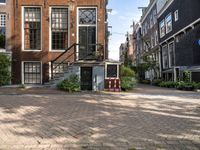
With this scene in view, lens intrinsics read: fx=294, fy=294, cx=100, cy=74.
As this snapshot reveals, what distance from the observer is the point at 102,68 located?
1998 centimetres

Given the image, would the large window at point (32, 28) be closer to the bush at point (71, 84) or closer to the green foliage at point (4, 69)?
the green foliage at point (4, 69)

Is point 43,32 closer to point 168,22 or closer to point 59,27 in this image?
point 59,27

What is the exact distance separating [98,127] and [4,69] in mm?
14527

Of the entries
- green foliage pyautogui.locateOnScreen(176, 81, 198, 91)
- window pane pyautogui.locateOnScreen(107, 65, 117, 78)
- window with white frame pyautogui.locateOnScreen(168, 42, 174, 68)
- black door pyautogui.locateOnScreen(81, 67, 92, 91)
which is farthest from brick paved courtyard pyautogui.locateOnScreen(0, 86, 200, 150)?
window with white frame pyautogui.locateOnScreen(168, 42, 174, 68)

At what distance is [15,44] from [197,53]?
17.1m

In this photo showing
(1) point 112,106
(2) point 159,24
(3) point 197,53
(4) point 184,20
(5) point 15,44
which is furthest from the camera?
(2) point 159,24

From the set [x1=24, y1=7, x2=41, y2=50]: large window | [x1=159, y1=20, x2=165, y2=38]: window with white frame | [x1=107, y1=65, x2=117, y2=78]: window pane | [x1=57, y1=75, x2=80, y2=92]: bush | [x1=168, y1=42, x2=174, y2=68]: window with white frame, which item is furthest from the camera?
[x1=159, y1=20, x2=165, y2=38]: window with white frame

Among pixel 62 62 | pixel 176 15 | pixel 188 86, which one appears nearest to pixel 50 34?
pixel 62 62

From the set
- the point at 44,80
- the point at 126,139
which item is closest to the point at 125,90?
the point at 44,80

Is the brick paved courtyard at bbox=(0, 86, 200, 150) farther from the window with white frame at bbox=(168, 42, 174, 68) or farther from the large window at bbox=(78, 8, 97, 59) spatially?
the window with white frame at bbox=(168, 42, 174, 68)

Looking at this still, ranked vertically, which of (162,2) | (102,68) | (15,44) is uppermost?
(162,2)

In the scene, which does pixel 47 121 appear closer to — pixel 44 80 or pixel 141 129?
pixel 141 129

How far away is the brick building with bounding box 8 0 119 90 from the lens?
72.5 feet

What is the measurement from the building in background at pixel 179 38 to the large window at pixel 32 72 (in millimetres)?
13679
